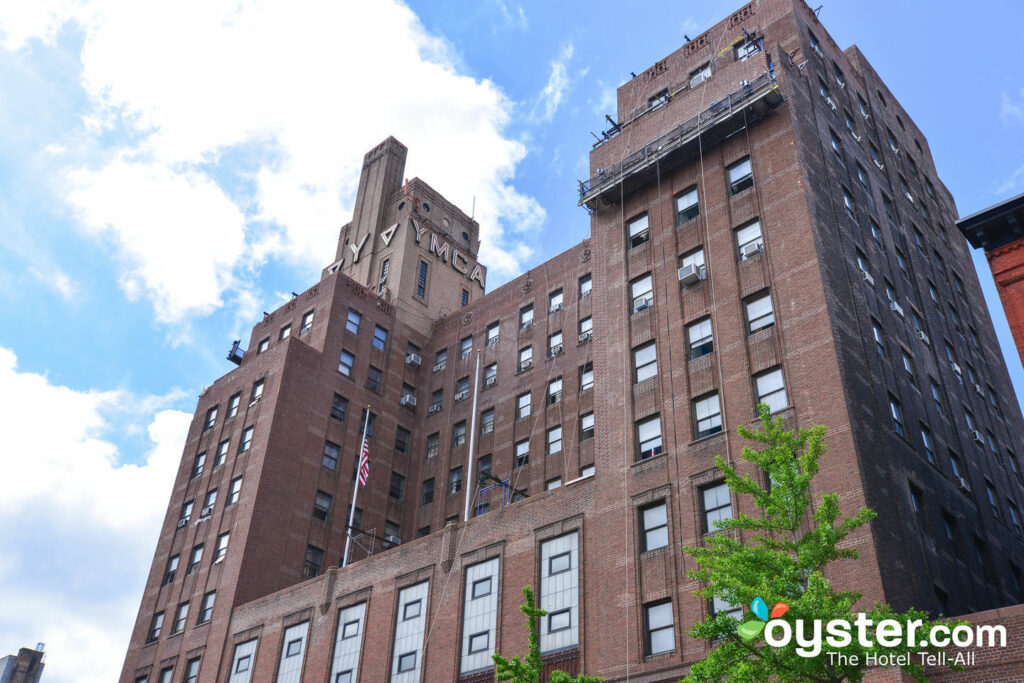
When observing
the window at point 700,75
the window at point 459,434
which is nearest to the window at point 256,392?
the window at point 459,434

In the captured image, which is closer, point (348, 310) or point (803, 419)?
point (803, 419)

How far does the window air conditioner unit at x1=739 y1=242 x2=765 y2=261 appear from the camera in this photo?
4012 centimetres

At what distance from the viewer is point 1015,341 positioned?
113 ft

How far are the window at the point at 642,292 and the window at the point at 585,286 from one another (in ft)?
48.3

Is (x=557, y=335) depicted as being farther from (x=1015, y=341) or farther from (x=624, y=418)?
(x=1015, y=341)

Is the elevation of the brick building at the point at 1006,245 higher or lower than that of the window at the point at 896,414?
higher

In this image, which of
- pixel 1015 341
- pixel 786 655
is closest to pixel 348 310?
pixel 1015 341

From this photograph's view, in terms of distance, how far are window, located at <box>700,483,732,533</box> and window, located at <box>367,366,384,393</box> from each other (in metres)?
34.2

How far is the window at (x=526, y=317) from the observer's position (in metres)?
62.8

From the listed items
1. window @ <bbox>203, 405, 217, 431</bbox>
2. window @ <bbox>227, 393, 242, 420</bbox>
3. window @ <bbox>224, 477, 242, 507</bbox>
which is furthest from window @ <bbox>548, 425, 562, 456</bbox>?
window @ <bbox>203, 405, 217, 431</bbox>

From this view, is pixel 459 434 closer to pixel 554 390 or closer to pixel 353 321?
pixel 554 390

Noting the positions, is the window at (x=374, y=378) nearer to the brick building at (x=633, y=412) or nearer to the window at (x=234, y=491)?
the brick building at (x=633, y=412)

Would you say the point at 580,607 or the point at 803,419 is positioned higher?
the point at 803,419

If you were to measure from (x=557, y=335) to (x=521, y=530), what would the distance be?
20552mm
